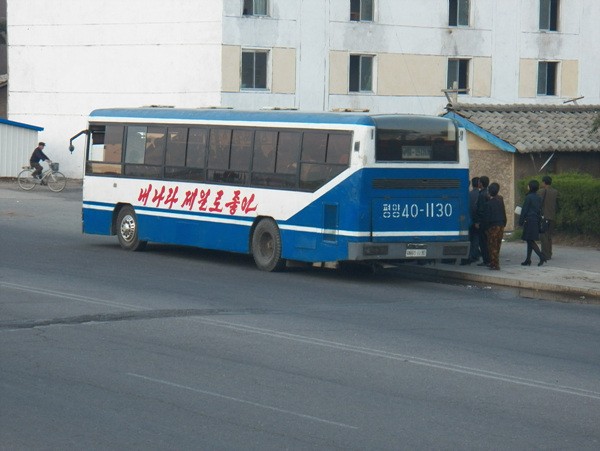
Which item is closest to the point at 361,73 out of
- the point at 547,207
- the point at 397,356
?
the point at 547,207

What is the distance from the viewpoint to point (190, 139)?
2317cm

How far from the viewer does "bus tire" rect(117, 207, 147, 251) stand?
24.4 metres

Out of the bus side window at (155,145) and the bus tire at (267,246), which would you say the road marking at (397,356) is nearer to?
the bus tire at (267,246)

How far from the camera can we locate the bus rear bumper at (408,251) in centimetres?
1978

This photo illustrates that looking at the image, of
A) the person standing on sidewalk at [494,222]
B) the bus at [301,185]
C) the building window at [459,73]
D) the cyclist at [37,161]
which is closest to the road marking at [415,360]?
the bus at [301,185]

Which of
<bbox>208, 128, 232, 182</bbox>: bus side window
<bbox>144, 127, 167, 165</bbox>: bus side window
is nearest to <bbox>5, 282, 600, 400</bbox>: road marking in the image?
<bbox>208, 128, 232, 182</bbox>: bus side window

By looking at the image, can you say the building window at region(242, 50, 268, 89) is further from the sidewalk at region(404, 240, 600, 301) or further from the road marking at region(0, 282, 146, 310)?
the road marking at region(0, 282, 146, 310)

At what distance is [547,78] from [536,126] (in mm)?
24074

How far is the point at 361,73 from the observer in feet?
160

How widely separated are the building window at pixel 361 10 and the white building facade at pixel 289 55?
0.15 ft

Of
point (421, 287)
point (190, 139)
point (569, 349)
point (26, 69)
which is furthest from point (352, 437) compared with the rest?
point (26, 69)

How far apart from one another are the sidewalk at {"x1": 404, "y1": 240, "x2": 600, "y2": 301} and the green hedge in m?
1.12

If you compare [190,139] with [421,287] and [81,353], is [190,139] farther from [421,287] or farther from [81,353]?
[81,353]

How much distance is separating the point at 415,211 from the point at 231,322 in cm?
634
